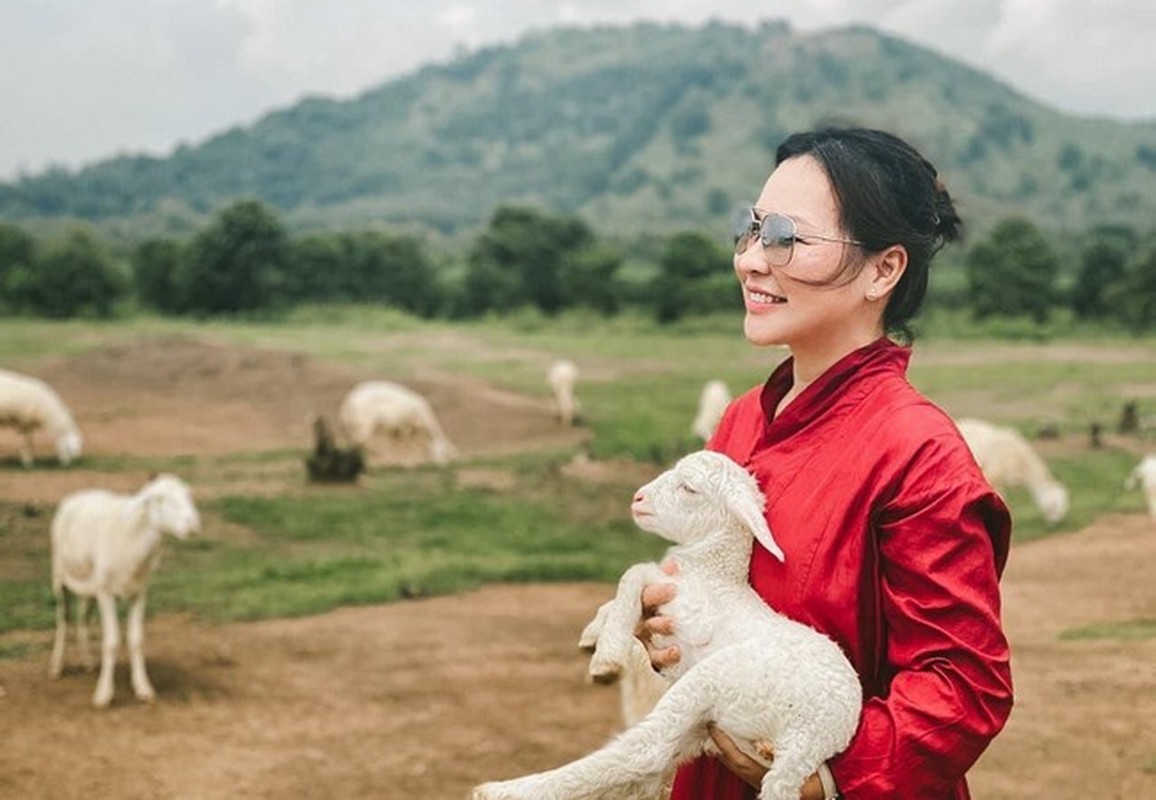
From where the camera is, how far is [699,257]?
45.5 meters

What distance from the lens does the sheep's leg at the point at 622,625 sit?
226 centimetres

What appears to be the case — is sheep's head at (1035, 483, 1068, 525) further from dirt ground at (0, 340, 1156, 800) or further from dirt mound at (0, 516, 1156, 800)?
dirt mound at (0, 516, 1156, 800)

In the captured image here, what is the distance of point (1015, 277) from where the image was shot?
4131cm

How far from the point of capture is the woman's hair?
212 cm

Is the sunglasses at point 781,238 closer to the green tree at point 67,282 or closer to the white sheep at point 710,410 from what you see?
the white sheep at point 710,410

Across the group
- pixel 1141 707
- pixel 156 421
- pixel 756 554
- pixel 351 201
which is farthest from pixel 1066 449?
pixel 351 201

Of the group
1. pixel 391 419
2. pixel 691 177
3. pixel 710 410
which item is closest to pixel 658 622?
pixel 391 419

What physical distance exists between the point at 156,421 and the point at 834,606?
63.9 feet

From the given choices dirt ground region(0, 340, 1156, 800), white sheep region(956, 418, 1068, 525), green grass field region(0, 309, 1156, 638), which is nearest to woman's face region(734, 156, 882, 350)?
dirt ground region(0, 340, 1156, 800)

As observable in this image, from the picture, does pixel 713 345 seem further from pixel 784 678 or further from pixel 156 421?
pixel 784 678

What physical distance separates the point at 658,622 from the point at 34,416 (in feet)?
52.1

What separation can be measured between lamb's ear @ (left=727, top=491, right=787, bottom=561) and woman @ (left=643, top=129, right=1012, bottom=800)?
0.06 meters

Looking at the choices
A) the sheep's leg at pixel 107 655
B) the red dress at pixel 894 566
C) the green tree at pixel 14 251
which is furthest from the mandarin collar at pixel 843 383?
the green tree at pixel 14 251

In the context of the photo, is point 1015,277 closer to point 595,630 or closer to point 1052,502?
point 1052,502
